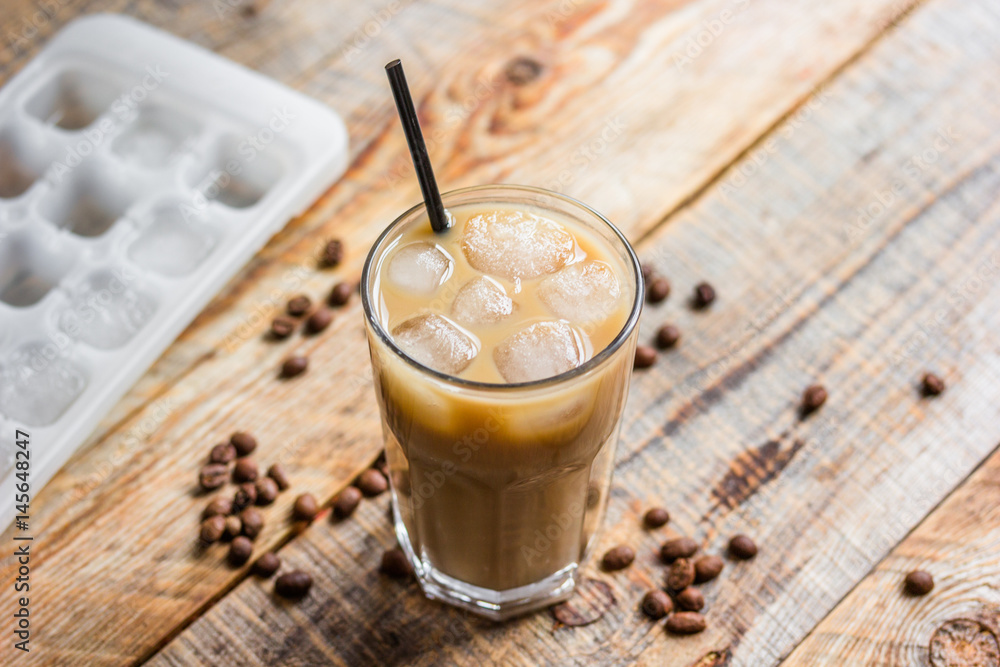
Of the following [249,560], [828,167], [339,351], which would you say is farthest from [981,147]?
[249,560]

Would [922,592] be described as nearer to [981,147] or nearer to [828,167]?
[828,167]

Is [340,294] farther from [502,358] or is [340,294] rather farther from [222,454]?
[502,358]

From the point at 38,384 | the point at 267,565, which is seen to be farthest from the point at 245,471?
the point at 38,384

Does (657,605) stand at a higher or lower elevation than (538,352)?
lower

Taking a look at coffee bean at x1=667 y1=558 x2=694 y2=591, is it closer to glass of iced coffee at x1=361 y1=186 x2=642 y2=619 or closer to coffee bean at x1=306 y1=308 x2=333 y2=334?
glass of iced coffee at x1=361 y1=186 x2=642 y2=619

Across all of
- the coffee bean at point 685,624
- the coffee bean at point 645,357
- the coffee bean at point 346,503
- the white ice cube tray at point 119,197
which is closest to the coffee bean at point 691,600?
the coffee bean at point 685,624

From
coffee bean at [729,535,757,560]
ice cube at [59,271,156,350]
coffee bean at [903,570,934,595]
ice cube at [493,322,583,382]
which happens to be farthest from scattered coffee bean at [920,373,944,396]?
ice cube at [59,271,156,350]

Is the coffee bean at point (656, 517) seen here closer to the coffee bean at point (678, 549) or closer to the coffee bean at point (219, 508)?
the coffee bean at point (678, 549)
